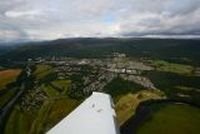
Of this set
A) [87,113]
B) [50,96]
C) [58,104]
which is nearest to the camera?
[87,113]

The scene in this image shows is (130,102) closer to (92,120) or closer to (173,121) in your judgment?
(173,121)

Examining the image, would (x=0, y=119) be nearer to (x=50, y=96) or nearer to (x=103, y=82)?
(x=50, y=96)

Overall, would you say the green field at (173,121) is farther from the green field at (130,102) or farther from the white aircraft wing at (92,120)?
the white aircraft wing at (92,120)

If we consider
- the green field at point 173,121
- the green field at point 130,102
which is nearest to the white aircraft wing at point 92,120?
the green field at point 173,121

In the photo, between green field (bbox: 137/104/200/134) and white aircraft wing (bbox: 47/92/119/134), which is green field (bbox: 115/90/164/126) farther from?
white aircraft wing (bbox: 47/92/119/134)

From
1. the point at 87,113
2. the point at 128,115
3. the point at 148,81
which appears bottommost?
the point at 148,81

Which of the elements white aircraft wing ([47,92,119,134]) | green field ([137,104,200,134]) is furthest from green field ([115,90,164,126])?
white aircraft wing ([47,92,119,134])

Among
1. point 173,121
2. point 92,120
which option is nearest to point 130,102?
point 173,121

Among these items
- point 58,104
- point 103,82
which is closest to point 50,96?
point 58,104
